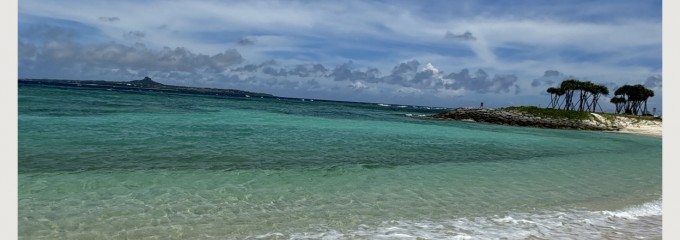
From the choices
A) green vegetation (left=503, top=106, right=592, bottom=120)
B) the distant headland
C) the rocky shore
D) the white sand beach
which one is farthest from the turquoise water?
green vegetation (left=503, top=106, right=592, bottom=120)

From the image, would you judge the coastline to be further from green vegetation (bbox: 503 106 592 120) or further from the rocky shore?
green vegetation (bbox: 503 106 592 120)

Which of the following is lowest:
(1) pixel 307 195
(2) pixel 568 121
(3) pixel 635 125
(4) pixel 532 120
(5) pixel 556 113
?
(1) pixel 307 195

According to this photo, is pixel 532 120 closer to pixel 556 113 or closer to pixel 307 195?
pixel 556 113

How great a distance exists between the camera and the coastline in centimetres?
6756

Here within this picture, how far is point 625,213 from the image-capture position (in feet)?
33.1

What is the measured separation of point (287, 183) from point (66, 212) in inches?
214

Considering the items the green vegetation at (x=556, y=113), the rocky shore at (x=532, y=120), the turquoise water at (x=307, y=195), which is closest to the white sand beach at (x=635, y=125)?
the rocky shore at (x=532, y=120)

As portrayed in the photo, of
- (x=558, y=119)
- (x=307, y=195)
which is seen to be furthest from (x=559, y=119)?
(x=307, y=195)

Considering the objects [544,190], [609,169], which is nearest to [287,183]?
[544,190]

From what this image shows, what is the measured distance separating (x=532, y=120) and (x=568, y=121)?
5816mm

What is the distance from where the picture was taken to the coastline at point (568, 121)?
67562mm

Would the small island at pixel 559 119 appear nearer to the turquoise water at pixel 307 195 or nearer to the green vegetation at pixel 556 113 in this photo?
the green vegetation at pixel 556 113

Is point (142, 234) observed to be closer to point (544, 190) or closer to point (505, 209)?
point (505, 209)

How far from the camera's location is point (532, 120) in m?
70.9
